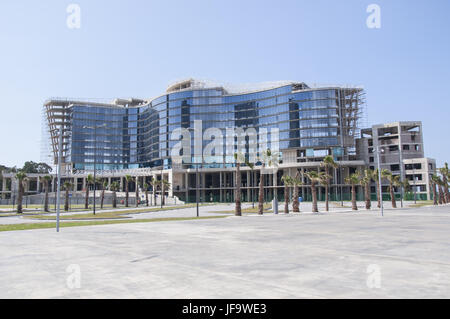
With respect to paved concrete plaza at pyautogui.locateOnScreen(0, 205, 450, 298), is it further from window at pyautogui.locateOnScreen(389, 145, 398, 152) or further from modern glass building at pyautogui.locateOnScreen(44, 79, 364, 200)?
window at pyautogui.locateOnScreen(389, 145, 398, 152)

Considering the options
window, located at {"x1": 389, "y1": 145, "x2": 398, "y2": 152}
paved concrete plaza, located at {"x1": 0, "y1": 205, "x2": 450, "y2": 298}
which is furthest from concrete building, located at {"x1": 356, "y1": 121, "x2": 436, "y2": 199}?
paved concrete plaza, located at {"x1": 0, "y1": 205, "x2": 450, "y2": 298}

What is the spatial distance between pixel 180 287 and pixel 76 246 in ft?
32.0

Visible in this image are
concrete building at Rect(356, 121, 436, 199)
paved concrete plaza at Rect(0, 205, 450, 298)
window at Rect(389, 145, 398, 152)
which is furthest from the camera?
window at Rect(389, 145, 398, 152)

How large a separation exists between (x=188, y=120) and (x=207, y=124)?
7.33 meters

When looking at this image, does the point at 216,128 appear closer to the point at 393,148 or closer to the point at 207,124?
the point at 207,124

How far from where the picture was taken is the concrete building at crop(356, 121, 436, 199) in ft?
357

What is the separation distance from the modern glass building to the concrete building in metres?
6.96

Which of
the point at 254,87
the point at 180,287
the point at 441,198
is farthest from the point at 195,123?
the point at 180,287

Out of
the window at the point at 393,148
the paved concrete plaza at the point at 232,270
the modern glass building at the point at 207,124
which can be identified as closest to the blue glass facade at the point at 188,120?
the modern glass building at the point at 207,124

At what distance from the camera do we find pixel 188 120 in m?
129

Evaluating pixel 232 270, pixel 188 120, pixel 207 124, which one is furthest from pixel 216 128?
pixel 232 270

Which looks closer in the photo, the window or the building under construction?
Result: the building under construction

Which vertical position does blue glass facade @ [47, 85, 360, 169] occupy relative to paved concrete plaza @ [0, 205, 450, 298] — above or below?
above

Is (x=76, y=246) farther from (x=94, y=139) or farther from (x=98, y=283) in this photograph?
(x=94, y=139)
